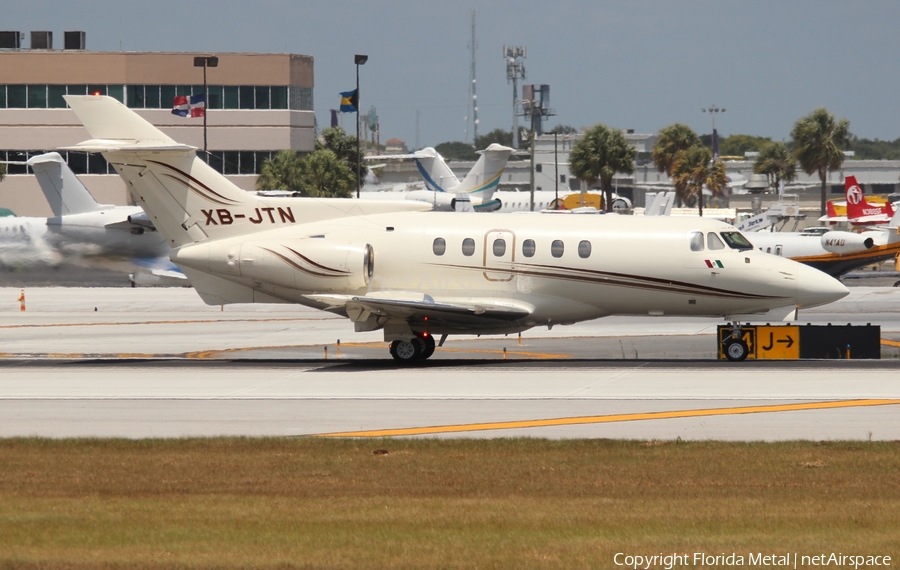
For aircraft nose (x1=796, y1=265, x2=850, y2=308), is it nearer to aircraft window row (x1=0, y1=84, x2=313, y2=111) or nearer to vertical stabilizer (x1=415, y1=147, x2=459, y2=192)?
vertical stabilizer (x1=415, y1=147, x2=459, y2=192)

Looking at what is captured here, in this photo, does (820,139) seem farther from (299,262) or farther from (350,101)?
(299,262)

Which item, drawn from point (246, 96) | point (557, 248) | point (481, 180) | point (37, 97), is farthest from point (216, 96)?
point (557, 248)

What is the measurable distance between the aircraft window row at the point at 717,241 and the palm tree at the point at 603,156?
69.8 metres

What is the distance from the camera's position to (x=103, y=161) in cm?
9356

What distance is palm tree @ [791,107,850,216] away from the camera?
97.4 meters

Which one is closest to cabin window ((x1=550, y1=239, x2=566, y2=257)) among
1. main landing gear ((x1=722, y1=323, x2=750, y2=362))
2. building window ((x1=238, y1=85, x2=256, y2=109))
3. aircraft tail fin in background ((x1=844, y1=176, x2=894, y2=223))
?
main landing gear ((x1=722, y1=323, x2=750, y2=362))

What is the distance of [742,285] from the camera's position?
25859mm

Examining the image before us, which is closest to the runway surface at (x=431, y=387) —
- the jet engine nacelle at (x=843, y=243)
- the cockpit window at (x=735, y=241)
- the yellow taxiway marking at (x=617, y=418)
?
the yellow taxiway marking at (x=617, y=418)

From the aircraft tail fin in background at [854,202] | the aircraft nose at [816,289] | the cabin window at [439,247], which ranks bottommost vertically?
the aircraft nose at [816,289]

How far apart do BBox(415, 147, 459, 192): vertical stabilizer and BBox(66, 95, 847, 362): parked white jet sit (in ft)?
222

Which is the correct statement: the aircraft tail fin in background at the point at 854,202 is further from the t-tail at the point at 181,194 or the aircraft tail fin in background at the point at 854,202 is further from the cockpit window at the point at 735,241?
the t-tail at the point at 181,194

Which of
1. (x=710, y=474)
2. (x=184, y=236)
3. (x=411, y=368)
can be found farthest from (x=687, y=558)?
(x=184, y=236)

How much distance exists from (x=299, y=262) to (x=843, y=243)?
38746 millimetres

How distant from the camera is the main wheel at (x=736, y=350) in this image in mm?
26281
